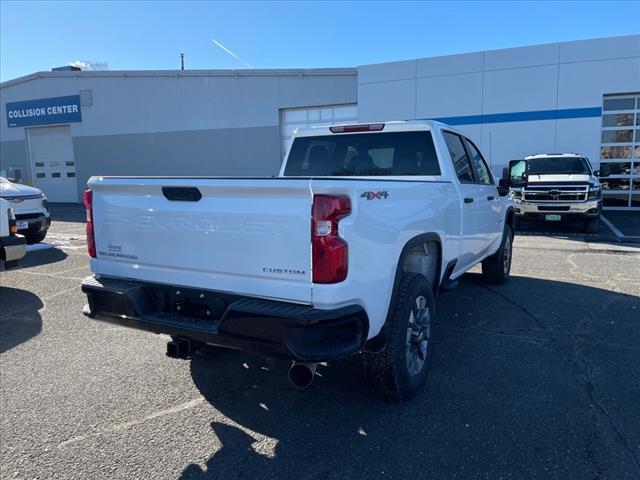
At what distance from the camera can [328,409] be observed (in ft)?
11.1

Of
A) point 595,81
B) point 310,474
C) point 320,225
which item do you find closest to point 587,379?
point 310,474

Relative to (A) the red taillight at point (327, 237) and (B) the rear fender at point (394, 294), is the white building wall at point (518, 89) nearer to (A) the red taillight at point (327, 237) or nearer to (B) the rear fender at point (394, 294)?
(B) the rear fender at point (394, 294)

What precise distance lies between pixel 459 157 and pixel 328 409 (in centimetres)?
288

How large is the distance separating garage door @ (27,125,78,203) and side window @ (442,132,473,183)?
23.8 meters

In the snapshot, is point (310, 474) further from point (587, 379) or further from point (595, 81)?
point (595, 81)

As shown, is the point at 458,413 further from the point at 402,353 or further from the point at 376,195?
the point at 376,195

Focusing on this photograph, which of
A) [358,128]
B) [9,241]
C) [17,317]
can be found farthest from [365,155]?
[9,241]

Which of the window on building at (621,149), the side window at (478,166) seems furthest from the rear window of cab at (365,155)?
the window on building at (621,149)

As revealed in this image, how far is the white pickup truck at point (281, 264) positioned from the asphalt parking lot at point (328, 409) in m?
0.42

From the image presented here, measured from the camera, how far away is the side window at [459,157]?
4.75 meters

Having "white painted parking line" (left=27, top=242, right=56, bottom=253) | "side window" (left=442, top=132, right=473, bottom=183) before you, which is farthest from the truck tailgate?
"white painted parking line" (left=27, top=242, right=56, bottom=253)

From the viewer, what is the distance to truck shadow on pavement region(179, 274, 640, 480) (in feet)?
9.07

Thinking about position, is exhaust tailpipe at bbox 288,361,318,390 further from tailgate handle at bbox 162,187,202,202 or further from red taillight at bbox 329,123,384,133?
red taillight at bbox 329,123,384,133

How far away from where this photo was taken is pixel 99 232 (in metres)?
3.54
